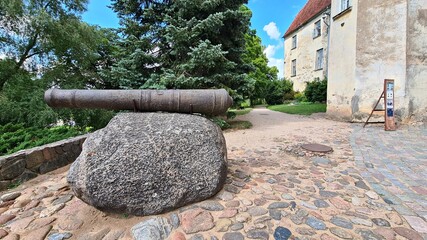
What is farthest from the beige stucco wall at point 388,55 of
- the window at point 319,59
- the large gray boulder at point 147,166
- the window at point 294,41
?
the window at point 294,41

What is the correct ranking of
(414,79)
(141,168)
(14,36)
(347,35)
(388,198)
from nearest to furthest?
(141,168) → (388,198) → (14,36) → (414,79) → (347,35)

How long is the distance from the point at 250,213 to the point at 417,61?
8735 mm

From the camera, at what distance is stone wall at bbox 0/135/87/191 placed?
312 centimetres

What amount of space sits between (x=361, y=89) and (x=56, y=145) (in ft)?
30.1

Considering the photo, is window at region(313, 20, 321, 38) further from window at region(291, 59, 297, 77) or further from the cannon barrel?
the cannon barrel

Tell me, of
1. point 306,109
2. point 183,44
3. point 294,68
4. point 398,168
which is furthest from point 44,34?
point 294,68

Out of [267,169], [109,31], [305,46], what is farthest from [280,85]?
[267,169]

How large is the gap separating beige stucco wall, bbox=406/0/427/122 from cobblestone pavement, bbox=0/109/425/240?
6.08 meters

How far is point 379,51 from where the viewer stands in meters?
7.35

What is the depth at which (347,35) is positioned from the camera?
8125mm

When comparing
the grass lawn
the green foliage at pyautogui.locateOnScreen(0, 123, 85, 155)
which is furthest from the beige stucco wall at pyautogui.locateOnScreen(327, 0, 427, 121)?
the green foliage at pyautogui.locateOnScreen(0, 123, 85, 155)

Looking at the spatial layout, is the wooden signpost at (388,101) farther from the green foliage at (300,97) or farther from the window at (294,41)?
the window at (294,41)

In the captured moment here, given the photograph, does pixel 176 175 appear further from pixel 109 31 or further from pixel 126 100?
pixel 109 31

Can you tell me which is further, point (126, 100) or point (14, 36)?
point (14, 36)
